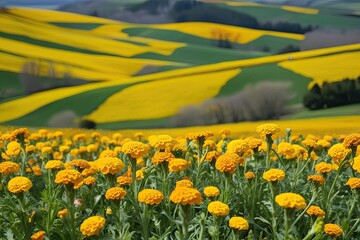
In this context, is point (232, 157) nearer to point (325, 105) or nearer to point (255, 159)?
point (255, 159)

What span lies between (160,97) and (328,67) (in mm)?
2724

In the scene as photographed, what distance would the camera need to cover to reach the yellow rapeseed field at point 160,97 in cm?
842

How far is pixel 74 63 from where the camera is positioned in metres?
9.76

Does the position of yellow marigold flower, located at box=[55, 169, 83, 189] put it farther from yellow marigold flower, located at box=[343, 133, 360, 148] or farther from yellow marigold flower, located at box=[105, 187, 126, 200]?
yellow marigold flower, located at box=[343, 133, 360, 148]

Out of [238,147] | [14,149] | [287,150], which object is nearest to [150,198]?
[238,147]

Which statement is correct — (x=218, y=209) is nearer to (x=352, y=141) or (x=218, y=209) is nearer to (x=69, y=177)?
(x=69, y=177)

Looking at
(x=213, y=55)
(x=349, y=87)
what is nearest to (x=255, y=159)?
(x=349, y=87)

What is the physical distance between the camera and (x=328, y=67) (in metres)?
8.43

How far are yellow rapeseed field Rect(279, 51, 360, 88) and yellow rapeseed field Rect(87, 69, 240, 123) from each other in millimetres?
1024

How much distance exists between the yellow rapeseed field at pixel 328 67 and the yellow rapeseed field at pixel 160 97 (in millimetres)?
1024

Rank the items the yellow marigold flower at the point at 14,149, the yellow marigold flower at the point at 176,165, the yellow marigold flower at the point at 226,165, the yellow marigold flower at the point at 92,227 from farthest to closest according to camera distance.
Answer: the yellow marigold flower at the point at 14,149, the yellow marigold flower at the point at 176,165, the yellow marigold flower at the point at 226,165, the yellow marigold flower at the point at 92,227

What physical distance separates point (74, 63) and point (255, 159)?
7.12 metres

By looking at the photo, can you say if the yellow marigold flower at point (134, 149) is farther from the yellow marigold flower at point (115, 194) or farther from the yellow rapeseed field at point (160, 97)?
the yellow rapeseed field at point (160, 97)

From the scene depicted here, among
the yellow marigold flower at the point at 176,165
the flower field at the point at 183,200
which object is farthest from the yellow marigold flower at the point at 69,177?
the yellow marigold flower at the point at 176,165
